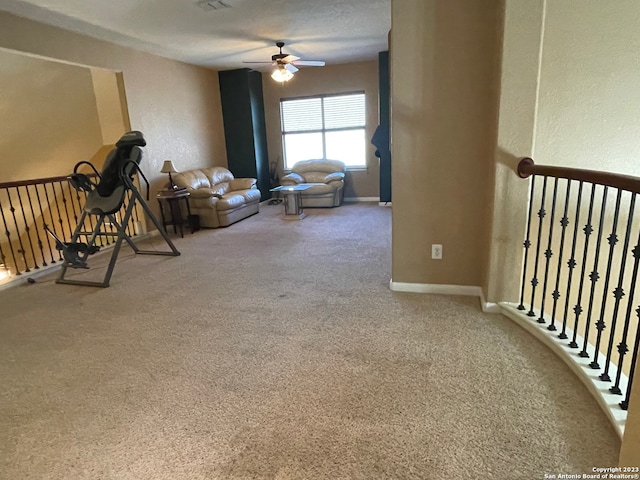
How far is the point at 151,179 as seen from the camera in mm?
5805

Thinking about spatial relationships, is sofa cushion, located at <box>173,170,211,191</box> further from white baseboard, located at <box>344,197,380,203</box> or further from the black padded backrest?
white baseboard, located at <box>344,197,380,203</box>

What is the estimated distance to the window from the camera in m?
7.86

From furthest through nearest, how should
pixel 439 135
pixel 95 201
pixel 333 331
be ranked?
pixel 95 201, pixel 439 135, pixel 333 331

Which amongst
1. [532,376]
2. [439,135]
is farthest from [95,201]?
[532,376]

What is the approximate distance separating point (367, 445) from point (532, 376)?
3.27 feet

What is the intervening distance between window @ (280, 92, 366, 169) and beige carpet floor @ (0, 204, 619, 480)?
16.9 ft

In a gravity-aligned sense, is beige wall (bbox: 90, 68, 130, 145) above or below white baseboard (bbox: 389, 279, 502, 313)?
above

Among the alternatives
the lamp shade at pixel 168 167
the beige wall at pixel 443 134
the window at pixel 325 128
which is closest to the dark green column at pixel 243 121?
the window at pixel 325 128

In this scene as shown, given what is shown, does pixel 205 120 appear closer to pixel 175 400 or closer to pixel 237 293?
pixel 237 293

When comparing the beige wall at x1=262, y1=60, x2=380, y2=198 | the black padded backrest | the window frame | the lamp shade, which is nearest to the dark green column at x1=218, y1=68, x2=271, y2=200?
the beige wall at x1=262, y1=60, x2=380, y2=198

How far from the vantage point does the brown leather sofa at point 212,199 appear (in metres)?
5.95

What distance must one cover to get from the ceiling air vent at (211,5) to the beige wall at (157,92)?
183 centimetres

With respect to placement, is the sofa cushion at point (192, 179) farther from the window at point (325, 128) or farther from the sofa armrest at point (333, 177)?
the window at point (325, 128)

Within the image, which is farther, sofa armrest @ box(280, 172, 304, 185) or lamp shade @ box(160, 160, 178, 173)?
sofa armrest @ box(280, 172, 304, 185)
